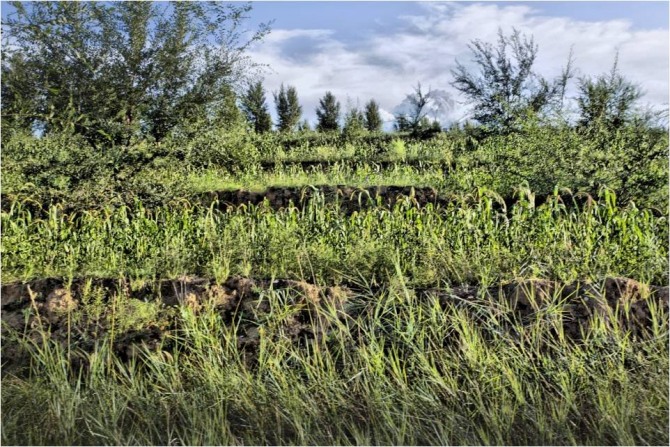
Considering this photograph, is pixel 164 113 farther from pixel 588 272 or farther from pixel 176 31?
pixel 588 272

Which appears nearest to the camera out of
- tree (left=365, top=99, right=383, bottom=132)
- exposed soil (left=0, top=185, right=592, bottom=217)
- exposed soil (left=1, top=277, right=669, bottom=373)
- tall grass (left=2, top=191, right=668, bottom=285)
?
exposed soil (left=1, top=277, right=669, bottom=373)

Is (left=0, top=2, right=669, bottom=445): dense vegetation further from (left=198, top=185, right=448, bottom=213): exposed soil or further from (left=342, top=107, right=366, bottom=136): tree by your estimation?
(left=342, top=107, right=366, bottom=136): tree

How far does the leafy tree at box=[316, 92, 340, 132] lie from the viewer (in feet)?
67.9

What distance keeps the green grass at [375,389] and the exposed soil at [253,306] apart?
8cm

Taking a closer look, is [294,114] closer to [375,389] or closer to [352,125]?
[352,125]

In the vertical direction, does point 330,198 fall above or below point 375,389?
above

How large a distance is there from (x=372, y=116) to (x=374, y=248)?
59.8 feet

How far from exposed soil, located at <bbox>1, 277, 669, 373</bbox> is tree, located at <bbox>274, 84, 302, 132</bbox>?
733 inches

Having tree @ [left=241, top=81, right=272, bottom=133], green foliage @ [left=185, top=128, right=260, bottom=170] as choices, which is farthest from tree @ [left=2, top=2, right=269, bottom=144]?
tree @ [left=241, top=81, right=272, bottom=133]

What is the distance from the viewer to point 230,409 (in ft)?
8.97

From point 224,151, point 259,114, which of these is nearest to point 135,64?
point 224,151

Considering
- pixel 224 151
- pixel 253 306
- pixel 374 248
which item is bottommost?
pixel 253 306

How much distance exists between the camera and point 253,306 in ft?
10.8

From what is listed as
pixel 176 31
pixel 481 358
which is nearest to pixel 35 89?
pixel 176 31
